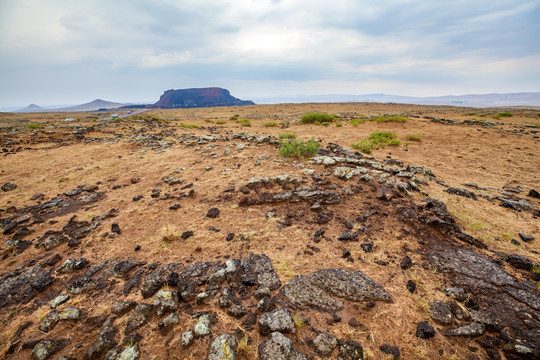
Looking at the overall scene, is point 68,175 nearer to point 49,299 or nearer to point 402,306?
point 49,299

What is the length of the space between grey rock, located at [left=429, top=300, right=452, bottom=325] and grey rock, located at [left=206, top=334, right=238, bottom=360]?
2806 millimetres

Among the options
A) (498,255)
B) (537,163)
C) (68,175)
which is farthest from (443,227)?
(68,175)

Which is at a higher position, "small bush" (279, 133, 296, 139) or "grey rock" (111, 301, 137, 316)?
"small bush" (279, 133, 296, 139)

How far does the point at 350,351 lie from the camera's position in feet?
8.64

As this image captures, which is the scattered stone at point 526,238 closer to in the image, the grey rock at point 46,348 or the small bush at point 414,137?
the grey rock at point 46,348

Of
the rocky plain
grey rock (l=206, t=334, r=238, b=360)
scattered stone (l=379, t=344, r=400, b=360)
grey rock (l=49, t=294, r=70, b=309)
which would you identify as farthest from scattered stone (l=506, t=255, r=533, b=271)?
grey rock (l=49, t=294, r=70, b=309)

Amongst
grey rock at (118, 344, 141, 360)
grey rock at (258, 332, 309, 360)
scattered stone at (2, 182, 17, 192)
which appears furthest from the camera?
scattered stone at (2, 182, 17, 192)

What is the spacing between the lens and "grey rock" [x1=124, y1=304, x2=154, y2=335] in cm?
304

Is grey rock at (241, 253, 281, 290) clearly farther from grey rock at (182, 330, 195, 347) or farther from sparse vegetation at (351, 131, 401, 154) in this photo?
sparse vegetation at (351, 131, 401, 154)

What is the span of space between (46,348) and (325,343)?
3661 mm

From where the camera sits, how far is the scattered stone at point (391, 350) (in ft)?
8.52

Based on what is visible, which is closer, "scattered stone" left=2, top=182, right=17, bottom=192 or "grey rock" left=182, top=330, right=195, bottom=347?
"grey rock" left=182, top=330, right=195, bottom=347

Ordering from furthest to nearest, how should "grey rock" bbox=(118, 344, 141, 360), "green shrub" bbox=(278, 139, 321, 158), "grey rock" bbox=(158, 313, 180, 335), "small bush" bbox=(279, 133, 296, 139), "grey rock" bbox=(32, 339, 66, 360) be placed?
"small bush" bbox=(279, 133, 296, 139)
"green shrub" bbox=(278, 139, 321, 158)
"grey rock" bbox=(158, 313, 180, 335)
"grey rock" bbox=(32, 339, 66, 360)
"grey rock" bbox=(118, 344, 141, 360)

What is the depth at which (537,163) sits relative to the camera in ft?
31.5
